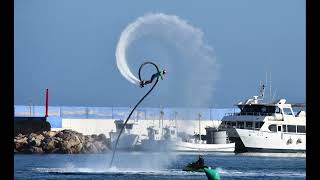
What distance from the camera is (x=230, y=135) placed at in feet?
425

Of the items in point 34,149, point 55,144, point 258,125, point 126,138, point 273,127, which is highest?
point 258,125

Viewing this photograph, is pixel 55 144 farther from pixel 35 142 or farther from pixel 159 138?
pixel 159 138

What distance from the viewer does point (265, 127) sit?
126188 mm

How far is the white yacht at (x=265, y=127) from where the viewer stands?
126m

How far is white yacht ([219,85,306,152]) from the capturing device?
126m

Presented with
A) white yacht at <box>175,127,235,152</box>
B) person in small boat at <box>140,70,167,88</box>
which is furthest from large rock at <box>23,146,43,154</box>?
person in small boat at <box>140,70,167,88</box>

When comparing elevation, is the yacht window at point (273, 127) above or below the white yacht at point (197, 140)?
above

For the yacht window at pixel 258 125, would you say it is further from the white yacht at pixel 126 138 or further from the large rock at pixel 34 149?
the large rock at pixel 34 149

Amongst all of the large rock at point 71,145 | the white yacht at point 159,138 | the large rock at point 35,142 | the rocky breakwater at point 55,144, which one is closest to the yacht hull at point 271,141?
the white yacht at point 159,138

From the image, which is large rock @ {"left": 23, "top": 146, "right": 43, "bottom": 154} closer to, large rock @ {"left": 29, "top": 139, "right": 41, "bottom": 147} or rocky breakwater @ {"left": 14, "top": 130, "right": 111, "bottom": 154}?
rocky breakwater @ {"left": 14, "top": 130, "right": 111, "bottom": 154}

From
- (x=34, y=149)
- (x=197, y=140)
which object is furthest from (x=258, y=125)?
(x=34, y=149)
